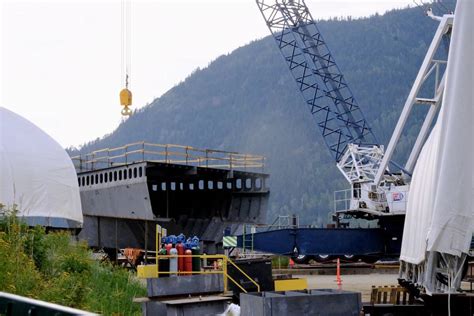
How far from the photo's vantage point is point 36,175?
26.8 meters

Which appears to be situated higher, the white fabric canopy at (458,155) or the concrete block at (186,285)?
the white fabric canopy at (458,155)

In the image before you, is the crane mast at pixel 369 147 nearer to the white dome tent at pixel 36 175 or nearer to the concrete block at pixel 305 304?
the white dome tent at pixel 36 175

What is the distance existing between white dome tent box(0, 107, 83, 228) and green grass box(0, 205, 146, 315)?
683cm

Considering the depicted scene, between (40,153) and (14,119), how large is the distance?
7.78 feet

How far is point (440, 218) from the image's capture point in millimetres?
14672

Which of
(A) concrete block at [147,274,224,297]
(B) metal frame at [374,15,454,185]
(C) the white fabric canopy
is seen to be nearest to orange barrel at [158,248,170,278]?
(A) concrete block at [147,274,224,297]

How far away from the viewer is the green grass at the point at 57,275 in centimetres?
1090

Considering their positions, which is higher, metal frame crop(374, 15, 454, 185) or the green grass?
metal frame crop(374, 15, 454, 185)

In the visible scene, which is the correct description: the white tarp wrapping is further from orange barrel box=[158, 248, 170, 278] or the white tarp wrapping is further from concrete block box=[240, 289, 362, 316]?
orange barrel box=[158, 248, 170, 278]

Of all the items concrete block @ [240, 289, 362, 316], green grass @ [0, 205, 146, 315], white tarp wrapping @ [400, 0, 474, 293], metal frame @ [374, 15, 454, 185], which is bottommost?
concrete block @ [240, 289, 362, 316]

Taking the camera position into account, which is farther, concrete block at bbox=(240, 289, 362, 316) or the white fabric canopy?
the white fabric canopy

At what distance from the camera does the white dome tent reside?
26.0m

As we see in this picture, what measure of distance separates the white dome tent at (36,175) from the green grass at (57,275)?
6.83 meters

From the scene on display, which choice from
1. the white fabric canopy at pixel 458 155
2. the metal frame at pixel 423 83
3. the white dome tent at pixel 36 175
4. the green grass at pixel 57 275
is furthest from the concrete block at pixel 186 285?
the metal frame at pixel 423 83
